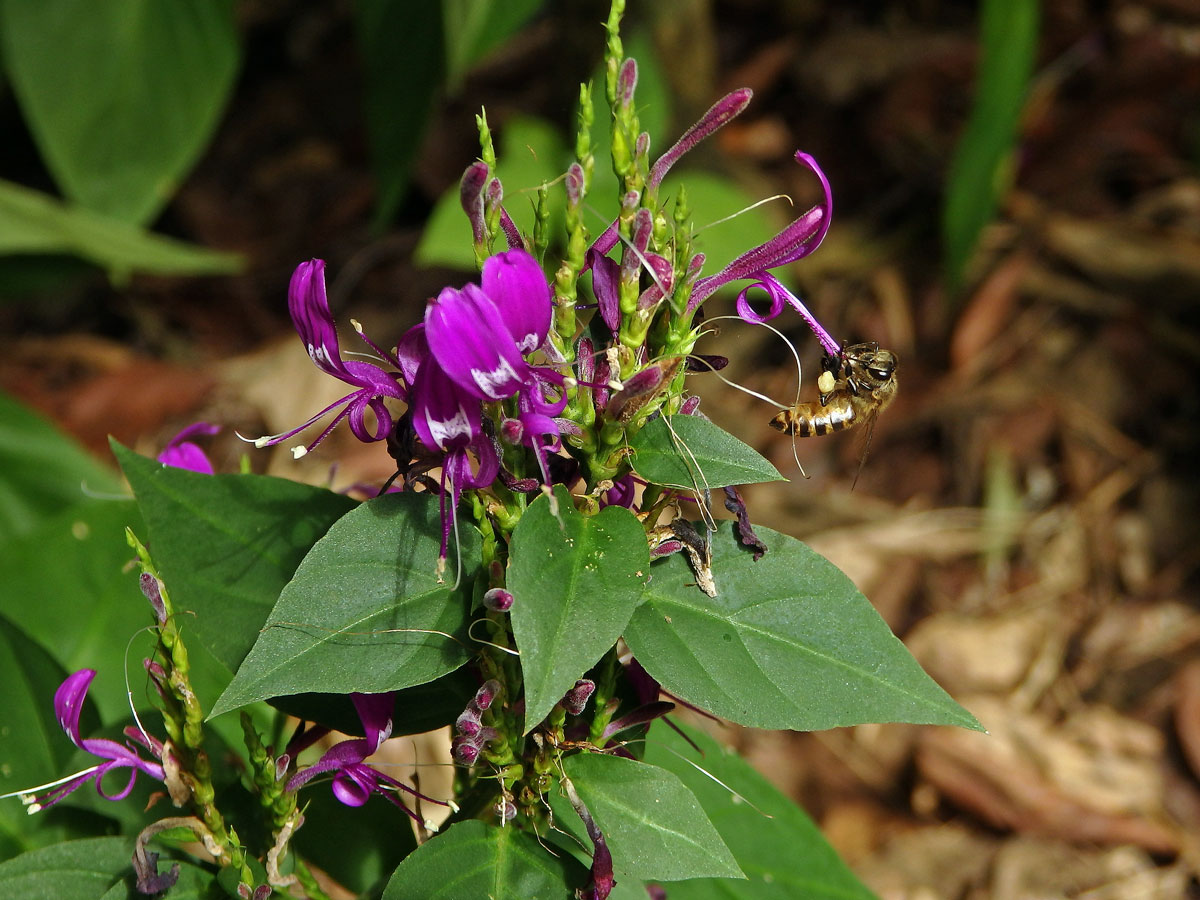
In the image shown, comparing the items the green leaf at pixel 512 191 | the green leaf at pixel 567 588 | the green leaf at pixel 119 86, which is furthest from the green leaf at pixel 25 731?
the green leaf at pixel 119 86

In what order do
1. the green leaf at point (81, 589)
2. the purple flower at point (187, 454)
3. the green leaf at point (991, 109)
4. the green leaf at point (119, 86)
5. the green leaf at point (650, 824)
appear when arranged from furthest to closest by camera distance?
1. the green leaf at point (119, 86)
2. the green leaf at point (991, 109)
3. the green leaf at point (81, 589)
4. the purple flower at point (187, 454)
5. the green leaf at point (650, 824)

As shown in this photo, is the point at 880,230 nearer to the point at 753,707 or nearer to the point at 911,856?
the point at 911,856

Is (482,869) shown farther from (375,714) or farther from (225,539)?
(225,539)

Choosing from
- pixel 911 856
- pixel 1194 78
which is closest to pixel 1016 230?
pixel 1194 78

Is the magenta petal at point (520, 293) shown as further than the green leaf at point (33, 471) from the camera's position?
No

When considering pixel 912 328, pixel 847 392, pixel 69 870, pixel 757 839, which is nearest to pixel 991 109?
pixel 912 328

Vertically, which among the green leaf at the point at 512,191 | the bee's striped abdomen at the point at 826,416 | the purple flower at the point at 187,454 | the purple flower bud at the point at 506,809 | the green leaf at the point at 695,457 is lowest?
the green leaf at the point at 512,191

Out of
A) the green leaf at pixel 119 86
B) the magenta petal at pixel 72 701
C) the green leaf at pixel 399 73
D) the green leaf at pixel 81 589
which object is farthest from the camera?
the green leaf at pixel 399 73

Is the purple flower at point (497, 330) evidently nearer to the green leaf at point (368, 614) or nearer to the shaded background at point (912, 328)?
the green leaf at point (368, 614)
